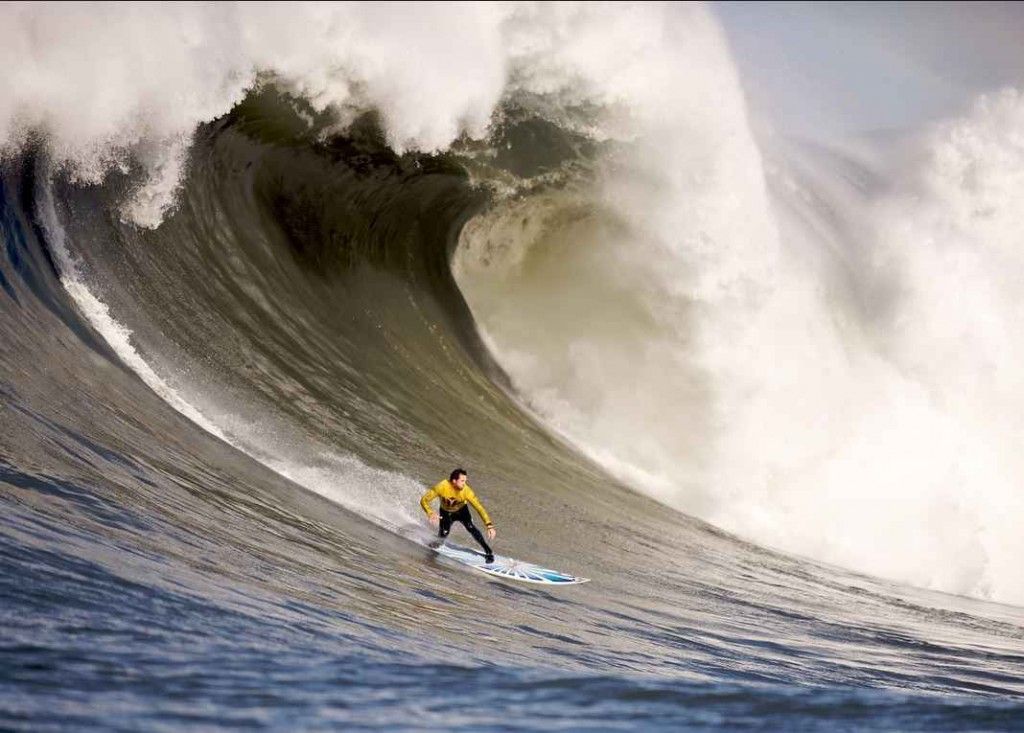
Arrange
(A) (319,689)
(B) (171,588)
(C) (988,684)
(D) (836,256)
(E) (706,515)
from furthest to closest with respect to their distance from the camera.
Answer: (D) (836,256) → (E) (706,515) → (C) (988,684) → (B) (171,588) → (A) (319,689)

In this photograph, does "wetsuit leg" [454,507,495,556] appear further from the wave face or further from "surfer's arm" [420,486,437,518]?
the wave face

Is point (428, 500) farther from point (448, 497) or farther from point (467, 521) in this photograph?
point (467, 521)

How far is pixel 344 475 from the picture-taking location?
8.84 meters

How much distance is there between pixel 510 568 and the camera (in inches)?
298

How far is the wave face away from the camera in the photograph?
4461 millimetres

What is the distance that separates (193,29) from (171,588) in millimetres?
6517

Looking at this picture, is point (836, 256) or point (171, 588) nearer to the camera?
point (171, 588)

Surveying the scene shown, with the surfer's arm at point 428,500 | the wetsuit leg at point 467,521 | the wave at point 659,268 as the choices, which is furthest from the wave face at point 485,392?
the wetsuit leg at point 467,521

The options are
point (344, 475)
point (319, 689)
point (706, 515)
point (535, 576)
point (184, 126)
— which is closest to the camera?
point (319, 689)

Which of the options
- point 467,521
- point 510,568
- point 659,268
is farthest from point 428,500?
point 659,268

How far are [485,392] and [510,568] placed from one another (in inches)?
201

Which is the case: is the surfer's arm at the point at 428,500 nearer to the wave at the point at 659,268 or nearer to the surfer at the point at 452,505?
the surfer at the point at 452,505

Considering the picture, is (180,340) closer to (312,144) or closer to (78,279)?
(78,279)

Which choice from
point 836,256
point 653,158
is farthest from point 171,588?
point 836,256
